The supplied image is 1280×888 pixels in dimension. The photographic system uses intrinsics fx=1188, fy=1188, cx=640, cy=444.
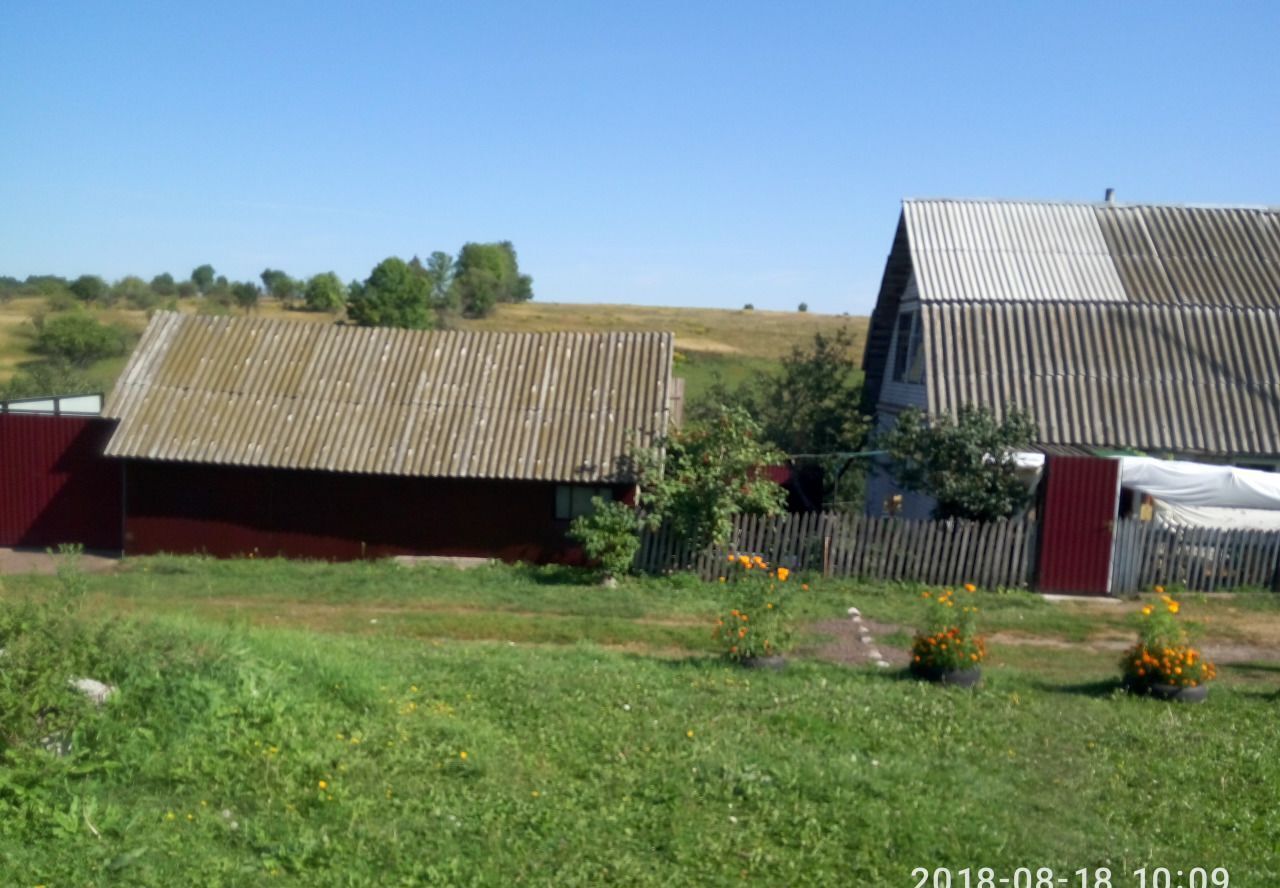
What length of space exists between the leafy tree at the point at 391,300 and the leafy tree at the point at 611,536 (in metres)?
35.1

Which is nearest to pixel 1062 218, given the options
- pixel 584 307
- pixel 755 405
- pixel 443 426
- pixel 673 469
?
pixel 755 405

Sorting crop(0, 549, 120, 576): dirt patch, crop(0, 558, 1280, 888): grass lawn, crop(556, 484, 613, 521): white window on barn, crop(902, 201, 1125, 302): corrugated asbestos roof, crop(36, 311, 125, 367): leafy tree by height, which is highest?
crop(902, 201, 1125, 302): corrugated asbestos roof

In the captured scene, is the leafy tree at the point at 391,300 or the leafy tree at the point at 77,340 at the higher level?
the leafy tree at the point at 391,300

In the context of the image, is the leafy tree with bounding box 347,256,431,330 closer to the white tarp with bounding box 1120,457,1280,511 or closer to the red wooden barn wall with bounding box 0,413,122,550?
the red wooden barn wall with bounding box 0,413,122,550

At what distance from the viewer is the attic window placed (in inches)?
877

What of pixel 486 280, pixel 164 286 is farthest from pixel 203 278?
pixel 486 280

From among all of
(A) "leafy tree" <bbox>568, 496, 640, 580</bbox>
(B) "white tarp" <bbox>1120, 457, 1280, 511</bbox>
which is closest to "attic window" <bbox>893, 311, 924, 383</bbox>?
(B) "white tarp" <bbox>1120, 457, 1280, 511</bbox>

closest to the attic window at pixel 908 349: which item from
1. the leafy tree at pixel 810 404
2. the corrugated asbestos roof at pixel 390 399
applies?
the leafy tree at pixel 810 404

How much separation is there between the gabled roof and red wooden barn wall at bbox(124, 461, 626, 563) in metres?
7.12

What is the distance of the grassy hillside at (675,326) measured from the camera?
46375 millimetres

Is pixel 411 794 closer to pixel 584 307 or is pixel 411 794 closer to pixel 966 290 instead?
pixel 966 290

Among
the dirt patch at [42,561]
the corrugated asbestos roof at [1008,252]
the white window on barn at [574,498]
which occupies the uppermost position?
the corrugated asbestos roof at [1008,252]

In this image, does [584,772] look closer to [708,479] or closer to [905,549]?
[708,479]

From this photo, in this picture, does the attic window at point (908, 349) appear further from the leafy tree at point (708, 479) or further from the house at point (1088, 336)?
the leafy tree at point (708, 479)
